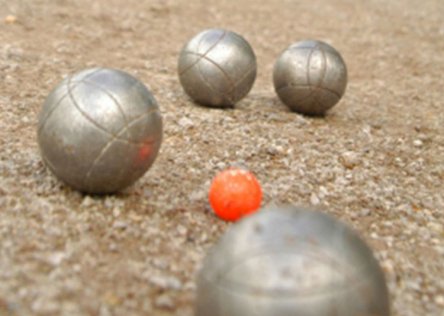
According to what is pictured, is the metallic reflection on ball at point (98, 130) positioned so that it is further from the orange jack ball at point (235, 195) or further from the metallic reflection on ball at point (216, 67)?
the metallic reflection on ball at point (216, 67)

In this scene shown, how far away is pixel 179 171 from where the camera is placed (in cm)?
589

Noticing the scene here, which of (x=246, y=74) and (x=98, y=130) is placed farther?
(x=246, y=74)

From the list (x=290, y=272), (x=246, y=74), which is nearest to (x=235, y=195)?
(x=290, y=272)

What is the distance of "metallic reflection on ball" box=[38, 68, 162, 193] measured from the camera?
4.63 m

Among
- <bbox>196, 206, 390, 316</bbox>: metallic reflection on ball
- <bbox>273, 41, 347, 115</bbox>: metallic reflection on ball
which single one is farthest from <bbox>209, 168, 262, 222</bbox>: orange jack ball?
<bbox>273, 41, 347, 115</bbox>: metallic reflection on ball

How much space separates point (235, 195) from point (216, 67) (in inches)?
119

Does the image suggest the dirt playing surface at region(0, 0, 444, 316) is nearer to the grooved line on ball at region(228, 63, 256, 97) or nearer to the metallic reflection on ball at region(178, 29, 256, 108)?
the metallic reflection on ball at region(178, 29, 256, 108)

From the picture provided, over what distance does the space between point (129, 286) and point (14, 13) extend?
352 inches

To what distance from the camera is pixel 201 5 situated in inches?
575

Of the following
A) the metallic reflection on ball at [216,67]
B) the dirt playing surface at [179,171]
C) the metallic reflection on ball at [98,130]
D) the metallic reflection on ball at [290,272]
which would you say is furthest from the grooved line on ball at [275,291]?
the metallic reflection on ball at [216,67]

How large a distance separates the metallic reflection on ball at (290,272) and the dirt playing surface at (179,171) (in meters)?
0.67

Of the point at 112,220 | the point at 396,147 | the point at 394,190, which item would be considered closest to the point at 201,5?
the point at 396,147

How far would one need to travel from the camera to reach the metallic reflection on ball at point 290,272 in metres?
3.04

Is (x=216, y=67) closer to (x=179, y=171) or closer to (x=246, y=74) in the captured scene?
(x=246, y=74)
